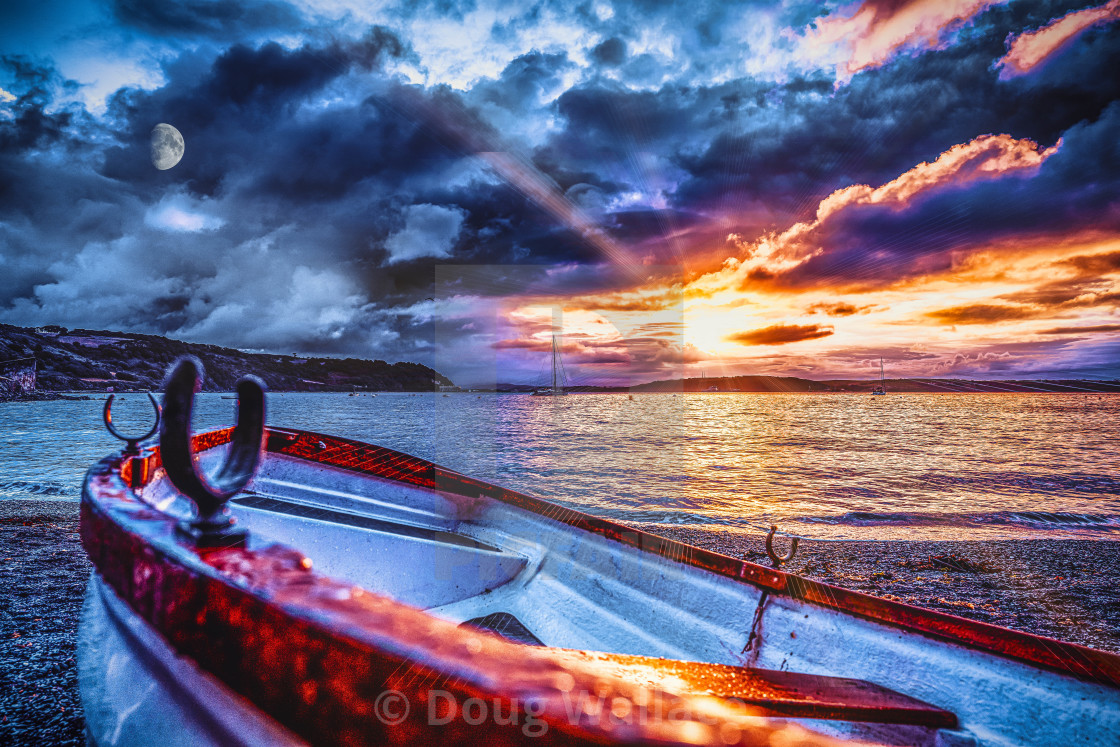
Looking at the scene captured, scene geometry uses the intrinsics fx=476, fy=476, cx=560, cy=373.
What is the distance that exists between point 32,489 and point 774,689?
17307 millimetres

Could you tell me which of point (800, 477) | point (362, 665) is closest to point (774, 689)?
point (362, 665)

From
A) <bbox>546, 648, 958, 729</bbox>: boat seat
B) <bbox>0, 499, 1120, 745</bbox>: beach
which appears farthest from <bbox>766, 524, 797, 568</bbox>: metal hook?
<bbox>0, 499, 1120, 745</bbox>: beach

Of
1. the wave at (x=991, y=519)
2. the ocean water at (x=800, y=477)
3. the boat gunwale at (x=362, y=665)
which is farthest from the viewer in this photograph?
the ocean water at (x=800, y=477)

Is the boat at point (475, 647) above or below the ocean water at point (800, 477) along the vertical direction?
above

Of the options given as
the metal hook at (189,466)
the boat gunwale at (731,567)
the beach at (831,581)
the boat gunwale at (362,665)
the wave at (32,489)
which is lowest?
the wave at (32,489)

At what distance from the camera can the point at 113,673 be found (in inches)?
46.4

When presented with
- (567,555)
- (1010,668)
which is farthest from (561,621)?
(1010,668)

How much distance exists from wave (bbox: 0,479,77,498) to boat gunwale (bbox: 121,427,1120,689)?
11555 mm

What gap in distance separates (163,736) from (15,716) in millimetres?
2532

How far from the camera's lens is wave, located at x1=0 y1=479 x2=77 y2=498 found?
11.1 m

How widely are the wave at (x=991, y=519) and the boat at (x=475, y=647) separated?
9886 mm

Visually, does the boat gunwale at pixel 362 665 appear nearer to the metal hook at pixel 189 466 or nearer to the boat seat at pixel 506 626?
the metal hook at pixel 189 466

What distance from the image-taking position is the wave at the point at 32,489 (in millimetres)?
11086

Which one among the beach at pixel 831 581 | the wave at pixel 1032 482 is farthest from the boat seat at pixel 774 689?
the wave at pixel 1032 482
